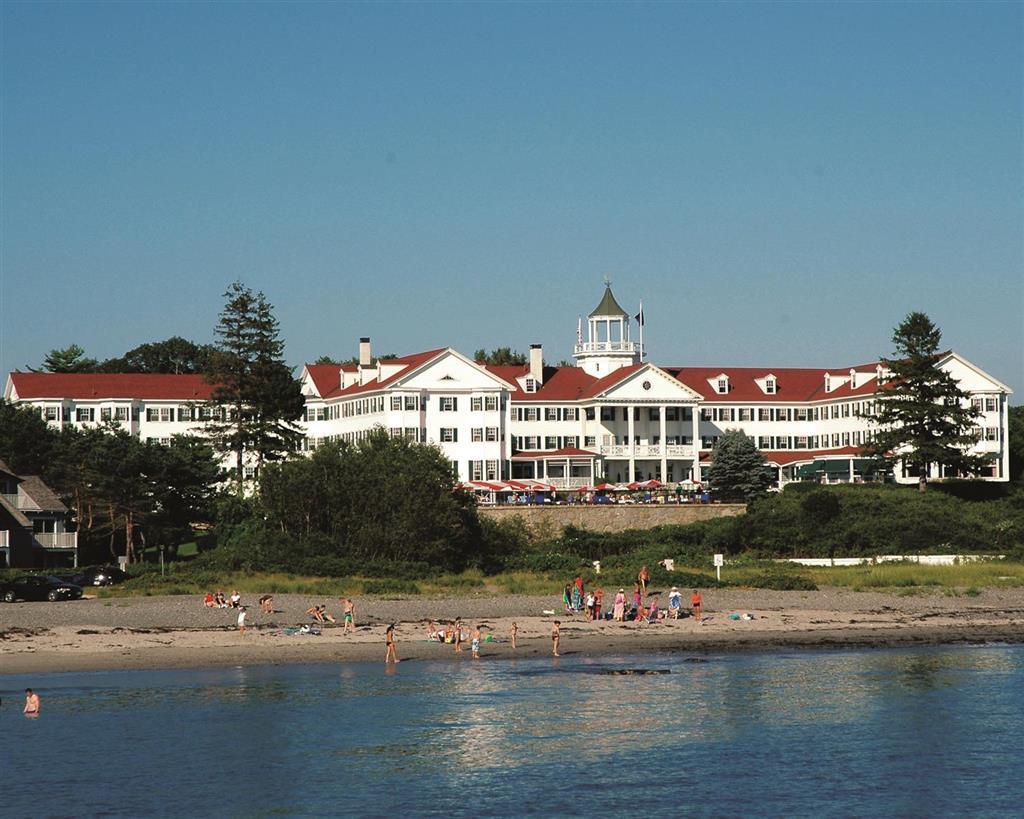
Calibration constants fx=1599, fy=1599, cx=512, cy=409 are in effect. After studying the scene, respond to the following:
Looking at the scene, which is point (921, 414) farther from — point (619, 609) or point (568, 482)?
point (619, 609)

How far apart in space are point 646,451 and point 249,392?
28.8 metres

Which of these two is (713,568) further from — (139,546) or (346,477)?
(139,546)

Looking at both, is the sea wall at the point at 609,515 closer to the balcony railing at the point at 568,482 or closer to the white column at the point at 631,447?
the balcony railing at the point at 568,482

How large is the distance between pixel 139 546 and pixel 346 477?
1841cm

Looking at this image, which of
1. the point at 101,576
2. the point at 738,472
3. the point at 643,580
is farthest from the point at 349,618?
the point at 738,472

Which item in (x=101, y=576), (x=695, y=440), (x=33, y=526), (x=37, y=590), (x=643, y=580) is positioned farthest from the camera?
(x=695, y=440)

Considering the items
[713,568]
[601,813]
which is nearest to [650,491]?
[713,568]

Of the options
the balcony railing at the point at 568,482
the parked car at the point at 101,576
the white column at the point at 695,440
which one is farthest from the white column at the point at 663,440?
the parked car at the point at 101,576

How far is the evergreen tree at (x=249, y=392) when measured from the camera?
9338 cm

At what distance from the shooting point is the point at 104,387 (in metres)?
117

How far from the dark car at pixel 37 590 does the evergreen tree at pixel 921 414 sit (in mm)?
50810

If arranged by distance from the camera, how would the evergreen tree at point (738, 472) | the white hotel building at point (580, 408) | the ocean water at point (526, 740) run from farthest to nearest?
the white hotel building at point (580, 408) < the evergreen tree at point (738, 472) < the ocean water at point (526, 740)

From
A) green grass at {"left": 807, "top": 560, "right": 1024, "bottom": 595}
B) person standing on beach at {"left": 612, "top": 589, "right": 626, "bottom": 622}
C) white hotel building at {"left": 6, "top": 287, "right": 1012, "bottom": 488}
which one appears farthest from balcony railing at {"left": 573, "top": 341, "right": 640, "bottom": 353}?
person standing on beach at {"left": 612, "top": 589, "right": 626, "bottom": 622}

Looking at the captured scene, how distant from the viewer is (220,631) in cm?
5234
